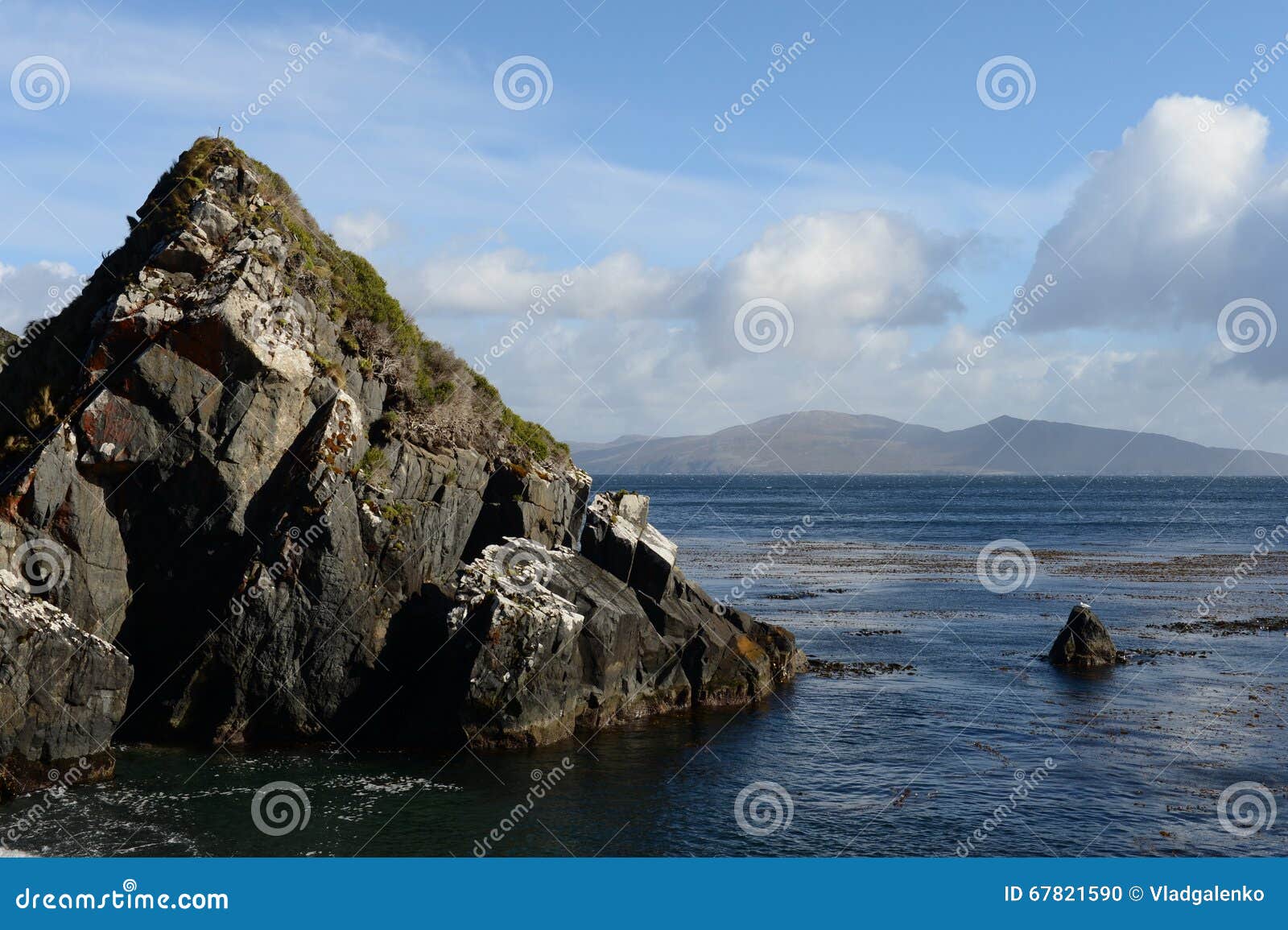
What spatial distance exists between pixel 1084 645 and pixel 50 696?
39.4 meters

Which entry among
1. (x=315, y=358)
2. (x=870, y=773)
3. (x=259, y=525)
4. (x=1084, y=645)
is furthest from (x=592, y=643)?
(x=1084, y=645)

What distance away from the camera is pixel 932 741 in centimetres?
3253

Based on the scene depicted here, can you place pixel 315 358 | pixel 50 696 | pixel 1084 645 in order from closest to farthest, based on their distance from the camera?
pixel 50 696 → pixel 315 358 → pixel 1084 645

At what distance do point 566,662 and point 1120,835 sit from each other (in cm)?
1652

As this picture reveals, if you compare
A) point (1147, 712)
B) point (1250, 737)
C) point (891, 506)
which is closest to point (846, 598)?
point (1147, 712)

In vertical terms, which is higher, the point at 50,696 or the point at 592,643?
the point at 592,643

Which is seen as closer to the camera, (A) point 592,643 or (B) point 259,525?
(B) point 259,525

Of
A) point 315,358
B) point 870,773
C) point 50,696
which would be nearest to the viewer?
point 50,696

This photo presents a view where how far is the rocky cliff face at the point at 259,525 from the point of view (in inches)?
1183

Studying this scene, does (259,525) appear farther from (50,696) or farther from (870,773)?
(870,773)

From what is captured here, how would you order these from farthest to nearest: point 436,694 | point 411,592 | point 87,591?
point 411,592 → point 436,694 → point 87,591

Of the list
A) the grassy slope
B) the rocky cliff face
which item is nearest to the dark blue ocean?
the rocky cliff face

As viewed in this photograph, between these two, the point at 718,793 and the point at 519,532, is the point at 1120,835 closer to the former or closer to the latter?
the point at 718,793

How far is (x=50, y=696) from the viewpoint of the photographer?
2595 cm
